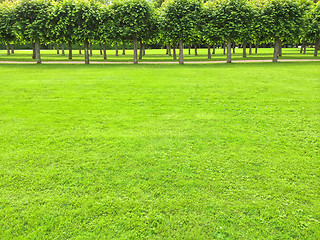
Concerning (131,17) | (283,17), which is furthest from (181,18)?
(283,17)

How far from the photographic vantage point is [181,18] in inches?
1099

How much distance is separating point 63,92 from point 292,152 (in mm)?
10046

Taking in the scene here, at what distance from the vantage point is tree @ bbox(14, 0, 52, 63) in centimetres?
2738

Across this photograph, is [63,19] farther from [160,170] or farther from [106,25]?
[160,170]

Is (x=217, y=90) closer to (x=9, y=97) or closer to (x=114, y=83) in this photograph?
(x=114, y=83)

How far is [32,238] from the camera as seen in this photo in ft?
11.0

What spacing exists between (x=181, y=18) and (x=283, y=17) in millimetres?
11542

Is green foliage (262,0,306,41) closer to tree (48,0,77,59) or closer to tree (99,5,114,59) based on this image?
tree (99,5,114,59)

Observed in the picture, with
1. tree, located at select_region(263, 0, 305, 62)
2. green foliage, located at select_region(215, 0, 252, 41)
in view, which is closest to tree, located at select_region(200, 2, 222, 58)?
green foliage, located at select_region(215, 0, 252, 41)

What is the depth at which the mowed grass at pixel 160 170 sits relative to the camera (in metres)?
3.59

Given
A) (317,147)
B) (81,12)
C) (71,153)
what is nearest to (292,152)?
(317,147)

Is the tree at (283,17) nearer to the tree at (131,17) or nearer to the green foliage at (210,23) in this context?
the green foliage at (210,23)

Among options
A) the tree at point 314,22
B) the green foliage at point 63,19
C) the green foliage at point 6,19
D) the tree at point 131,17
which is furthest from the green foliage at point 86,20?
the tree at point 314,22

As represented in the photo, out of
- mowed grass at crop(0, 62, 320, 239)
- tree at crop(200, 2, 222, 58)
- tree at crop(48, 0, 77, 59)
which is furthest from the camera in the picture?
tree at crop(200, 2, 222, 58)
